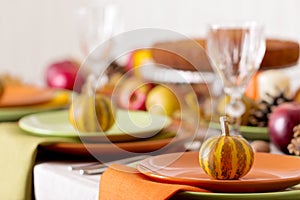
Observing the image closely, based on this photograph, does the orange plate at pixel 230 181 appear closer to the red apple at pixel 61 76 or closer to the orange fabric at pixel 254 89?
the orange fabric at pixel 254 89

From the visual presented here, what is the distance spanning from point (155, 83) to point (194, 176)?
0.65 meters

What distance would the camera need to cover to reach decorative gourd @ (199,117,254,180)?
887 millimetres

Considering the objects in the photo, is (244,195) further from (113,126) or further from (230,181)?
(113,126)

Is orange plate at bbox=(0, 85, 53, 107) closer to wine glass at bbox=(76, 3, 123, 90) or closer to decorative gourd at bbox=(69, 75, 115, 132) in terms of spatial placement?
A: wine glass at bbox=(76, 3, 123, 90)

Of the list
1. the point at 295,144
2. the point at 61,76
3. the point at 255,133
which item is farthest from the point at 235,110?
the point at 61,76

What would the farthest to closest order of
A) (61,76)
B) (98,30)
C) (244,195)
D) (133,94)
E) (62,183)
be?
(61,76), (98,30), (133,94), (62,183), (244,195)

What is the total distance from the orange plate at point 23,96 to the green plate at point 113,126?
10cm

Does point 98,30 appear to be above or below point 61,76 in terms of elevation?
above

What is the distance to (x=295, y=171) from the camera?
0.91 m

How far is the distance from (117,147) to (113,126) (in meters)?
0.11

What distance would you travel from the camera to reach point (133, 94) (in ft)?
5.15

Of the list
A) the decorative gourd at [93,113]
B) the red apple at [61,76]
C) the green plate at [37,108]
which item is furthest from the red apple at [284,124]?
the red apple at [61,76]

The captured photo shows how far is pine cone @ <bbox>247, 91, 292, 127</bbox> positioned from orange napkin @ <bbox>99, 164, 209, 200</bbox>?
1.29 feet

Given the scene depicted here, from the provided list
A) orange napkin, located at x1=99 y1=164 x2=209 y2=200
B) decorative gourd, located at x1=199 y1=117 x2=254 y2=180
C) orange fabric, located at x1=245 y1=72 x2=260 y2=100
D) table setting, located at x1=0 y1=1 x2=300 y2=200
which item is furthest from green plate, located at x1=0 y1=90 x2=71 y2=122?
decorative gourd, located at x1=199 y1=117 x2=254 y2=180
